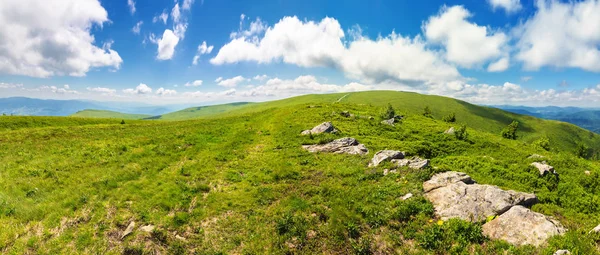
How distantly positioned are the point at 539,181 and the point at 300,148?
20917 mm

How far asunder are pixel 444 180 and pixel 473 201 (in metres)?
2.85

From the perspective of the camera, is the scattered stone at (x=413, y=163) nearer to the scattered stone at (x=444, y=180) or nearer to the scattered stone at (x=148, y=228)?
the scattered stone at (x=444, y=180)

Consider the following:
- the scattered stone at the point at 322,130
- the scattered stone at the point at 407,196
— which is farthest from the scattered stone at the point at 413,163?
the scattered stone at the point at 322,130

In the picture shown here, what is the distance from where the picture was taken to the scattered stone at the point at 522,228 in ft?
36.5

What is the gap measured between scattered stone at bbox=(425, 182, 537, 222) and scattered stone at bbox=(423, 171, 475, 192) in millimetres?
610

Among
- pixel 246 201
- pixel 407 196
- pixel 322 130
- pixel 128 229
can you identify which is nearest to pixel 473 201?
pixel 407 196

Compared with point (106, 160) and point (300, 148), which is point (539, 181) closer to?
point (300, 148)

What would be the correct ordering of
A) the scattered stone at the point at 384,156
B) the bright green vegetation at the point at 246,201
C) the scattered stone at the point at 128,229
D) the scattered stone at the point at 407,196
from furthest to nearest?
1. the scattered stone at the point at 384,156
2. the scattered stone at the point at 407,196
3. the scattered stone at the point at 128,229
4. the bright green vegetation at the point at 246,201

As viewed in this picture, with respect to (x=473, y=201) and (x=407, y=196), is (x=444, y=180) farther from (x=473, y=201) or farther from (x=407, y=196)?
(x=407, y=196)

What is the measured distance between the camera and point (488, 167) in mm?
20469

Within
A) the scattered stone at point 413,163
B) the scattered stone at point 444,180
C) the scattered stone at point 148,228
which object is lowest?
the scattered stone at point 148,228

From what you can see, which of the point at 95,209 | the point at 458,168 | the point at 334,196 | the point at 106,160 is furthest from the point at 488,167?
the point at 106,160

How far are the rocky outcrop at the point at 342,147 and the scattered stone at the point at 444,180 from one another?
28.7 feet

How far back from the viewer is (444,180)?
16750 millimetres
